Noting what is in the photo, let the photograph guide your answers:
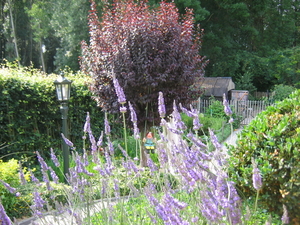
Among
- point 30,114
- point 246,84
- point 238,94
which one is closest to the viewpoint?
point 30,114

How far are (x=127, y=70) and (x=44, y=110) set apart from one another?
2.58 m

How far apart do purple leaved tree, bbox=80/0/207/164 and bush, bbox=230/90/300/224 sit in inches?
113

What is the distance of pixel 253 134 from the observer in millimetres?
2314

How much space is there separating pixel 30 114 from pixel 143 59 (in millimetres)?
3024

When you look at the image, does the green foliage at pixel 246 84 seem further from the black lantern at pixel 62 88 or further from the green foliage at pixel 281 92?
the black lantern at pixel 62 88

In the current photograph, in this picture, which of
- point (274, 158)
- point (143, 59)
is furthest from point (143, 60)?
point (274, 158)

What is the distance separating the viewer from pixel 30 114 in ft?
20.8

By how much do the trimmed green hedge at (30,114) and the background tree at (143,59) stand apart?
4.78ft

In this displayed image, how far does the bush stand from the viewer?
1.78 m

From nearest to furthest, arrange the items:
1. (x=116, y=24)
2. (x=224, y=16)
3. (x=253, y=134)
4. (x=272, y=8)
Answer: (x=253, y=134) < (x=116, y=24) < (x=224, y=16) < (x=272, y=8)

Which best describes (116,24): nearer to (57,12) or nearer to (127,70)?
(127,70)

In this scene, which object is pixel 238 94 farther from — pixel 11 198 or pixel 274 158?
pixel 274 158

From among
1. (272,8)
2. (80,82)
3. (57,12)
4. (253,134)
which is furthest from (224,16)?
(253,134)

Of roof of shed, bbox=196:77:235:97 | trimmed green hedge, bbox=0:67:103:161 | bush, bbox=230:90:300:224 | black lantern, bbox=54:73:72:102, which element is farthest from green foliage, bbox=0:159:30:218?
roof of shed, bbox=196:77:235:97
